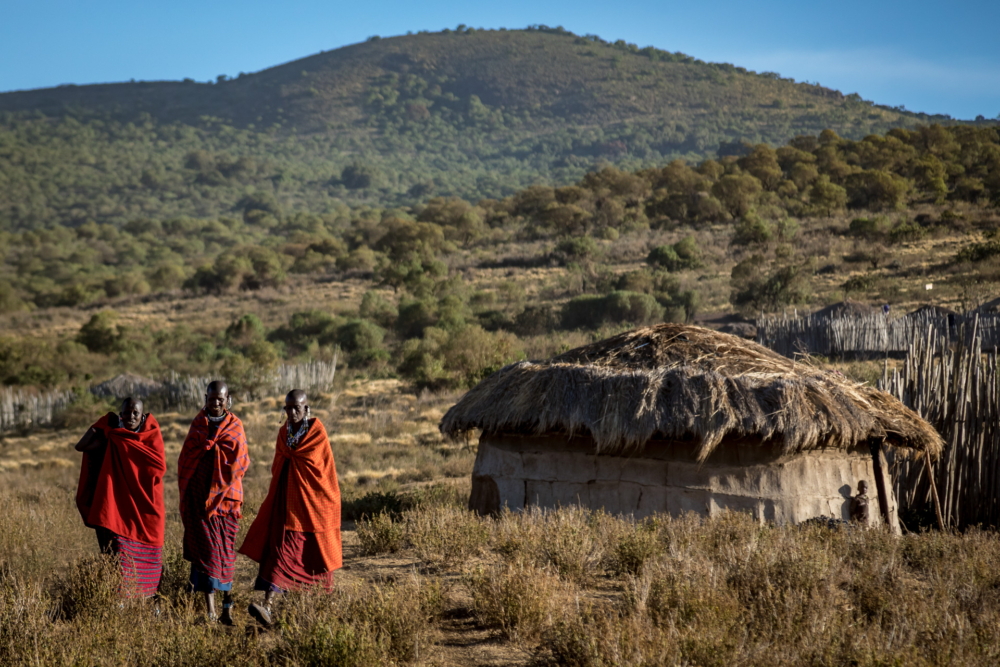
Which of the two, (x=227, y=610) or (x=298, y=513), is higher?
(x=298, y=513)

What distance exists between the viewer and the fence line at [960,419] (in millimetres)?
7680

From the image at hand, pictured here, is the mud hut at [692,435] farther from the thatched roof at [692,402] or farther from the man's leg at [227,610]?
the man's leg at [227,610]

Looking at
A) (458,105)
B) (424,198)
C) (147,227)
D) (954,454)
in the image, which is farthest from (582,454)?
(458,105)

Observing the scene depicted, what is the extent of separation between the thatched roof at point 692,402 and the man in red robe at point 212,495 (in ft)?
9.81

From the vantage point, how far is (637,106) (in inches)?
4156

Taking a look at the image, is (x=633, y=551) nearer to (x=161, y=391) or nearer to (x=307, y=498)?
(x=307, y=498)

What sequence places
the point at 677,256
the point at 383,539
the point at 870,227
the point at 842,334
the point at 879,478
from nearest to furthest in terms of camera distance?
the point at 383,539
the point at 879,478
the point at 842,334
the point at 870,227
the point at 677,256

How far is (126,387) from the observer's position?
19.7m

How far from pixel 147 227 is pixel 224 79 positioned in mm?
79268

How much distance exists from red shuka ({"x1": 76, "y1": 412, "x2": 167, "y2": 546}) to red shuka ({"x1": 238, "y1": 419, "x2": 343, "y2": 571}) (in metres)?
0.75

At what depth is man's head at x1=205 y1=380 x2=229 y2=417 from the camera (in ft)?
15.5

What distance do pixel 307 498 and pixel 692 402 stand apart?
3.43 metres

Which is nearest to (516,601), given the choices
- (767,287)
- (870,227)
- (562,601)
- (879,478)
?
(562,601)

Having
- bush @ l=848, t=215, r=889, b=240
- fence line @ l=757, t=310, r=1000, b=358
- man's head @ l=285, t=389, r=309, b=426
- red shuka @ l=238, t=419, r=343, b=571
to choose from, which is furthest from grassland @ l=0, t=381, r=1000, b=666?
bush @ l=848, t=215, r=889, b=240
